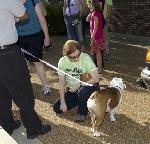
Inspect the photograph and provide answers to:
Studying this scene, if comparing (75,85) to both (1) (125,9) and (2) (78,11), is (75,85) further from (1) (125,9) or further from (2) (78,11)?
(1) (125,9)

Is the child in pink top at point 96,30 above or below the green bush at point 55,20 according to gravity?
above

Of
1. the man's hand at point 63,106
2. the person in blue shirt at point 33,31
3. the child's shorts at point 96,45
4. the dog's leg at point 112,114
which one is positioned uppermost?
the person in blue shirt at point 33,31

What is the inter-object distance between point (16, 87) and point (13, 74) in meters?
0.17

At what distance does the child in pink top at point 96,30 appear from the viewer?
766cm

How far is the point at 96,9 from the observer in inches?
302

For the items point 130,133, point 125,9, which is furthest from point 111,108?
point 125,9

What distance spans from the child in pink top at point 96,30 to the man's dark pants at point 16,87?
2.87 meters

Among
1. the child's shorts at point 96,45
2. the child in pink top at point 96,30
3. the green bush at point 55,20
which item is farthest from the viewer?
the green bush at point 55,20

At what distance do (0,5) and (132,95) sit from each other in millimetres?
3118

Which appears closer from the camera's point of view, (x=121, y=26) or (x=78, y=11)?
(x=78, y=11)

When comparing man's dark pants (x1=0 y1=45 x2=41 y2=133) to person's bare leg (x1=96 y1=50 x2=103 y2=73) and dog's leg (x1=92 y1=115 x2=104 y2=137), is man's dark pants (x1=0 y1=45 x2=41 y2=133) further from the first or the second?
person's bare leg (x1=96 y1=50 x2=103 y2=73)

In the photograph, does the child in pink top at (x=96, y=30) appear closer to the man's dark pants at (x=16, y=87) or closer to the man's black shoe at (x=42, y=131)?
the man's black shoe at (x=42, y=131)

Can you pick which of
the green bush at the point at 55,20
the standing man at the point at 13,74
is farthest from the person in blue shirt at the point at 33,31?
the green bush at the point at 55,20

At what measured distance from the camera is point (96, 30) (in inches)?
305
